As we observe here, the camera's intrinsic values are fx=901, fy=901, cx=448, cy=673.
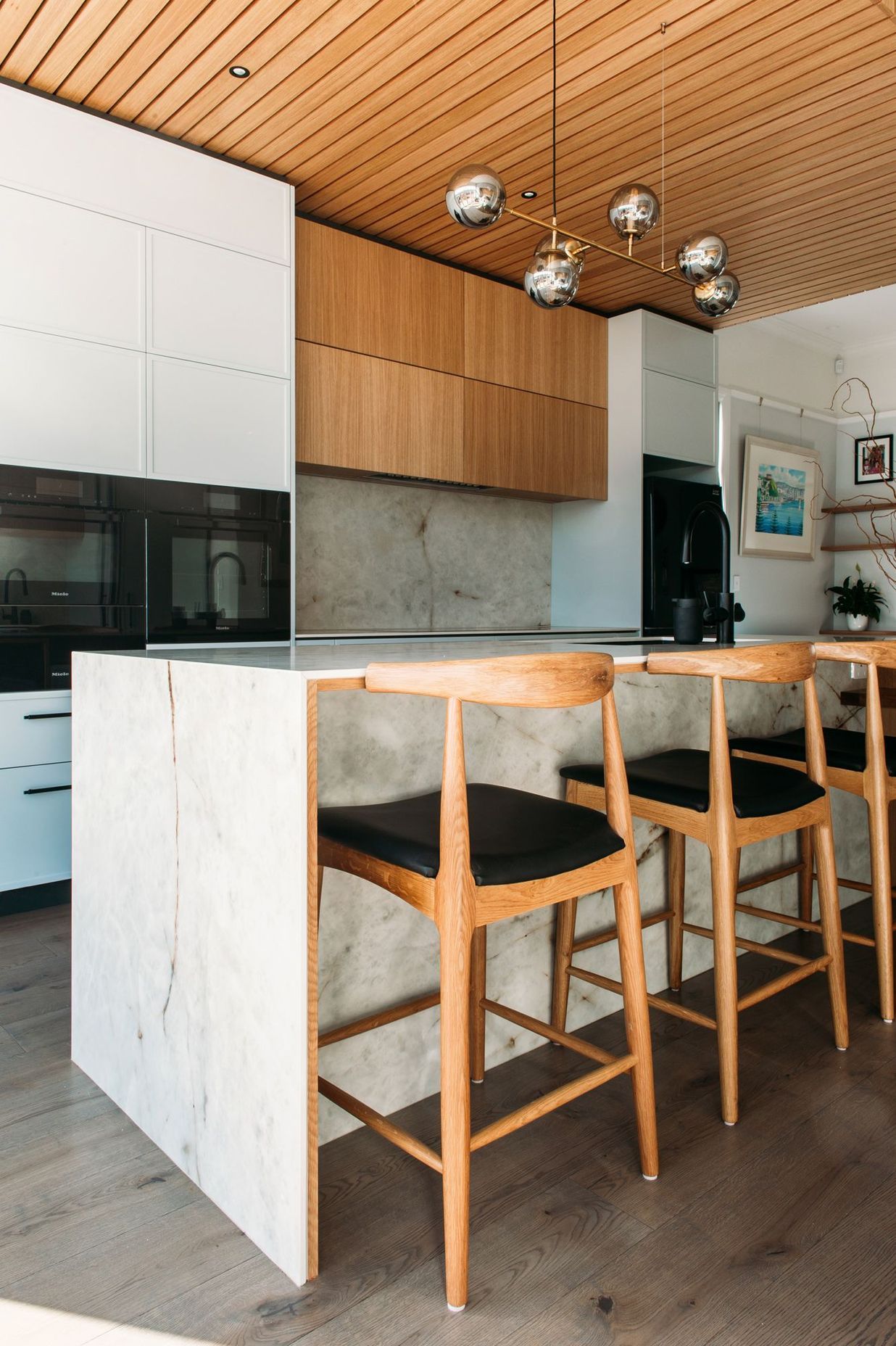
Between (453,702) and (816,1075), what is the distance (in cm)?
122

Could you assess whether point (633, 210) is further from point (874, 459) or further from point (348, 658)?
point (874, 459)

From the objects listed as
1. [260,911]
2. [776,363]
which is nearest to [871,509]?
[776,363]

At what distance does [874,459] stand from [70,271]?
547cm

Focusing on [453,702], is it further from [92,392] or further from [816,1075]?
[92,392]

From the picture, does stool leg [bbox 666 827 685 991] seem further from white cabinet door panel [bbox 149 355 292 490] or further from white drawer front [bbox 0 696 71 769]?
white cabinet door panel [bbox 149 355 292 490]

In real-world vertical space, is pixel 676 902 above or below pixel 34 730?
below

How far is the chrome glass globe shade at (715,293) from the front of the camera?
2508 mm

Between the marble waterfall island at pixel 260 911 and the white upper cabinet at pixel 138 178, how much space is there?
1.85m

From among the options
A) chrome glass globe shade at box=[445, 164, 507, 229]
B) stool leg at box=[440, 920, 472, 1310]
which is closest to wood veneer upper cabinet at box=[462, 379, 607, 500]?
chrome glass globe shade at box=[445, 164, 507, 229]

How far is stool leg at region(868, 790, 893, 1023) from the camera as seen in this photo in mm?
2035

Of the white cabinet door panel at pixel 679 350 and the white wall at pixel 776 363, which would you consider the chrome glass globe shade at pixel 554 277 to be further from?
the white wall at pixel 776 363

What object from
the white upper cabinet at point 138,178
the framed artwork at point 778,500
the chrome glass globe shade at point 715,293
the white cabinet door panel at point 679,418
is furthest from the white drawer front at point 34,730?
the framed artwork at point 778,500

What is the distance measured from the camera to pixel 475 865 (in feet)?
4.03

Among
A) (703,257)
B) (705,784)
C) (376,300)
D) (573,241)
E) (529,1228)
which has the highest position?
(376,300)
